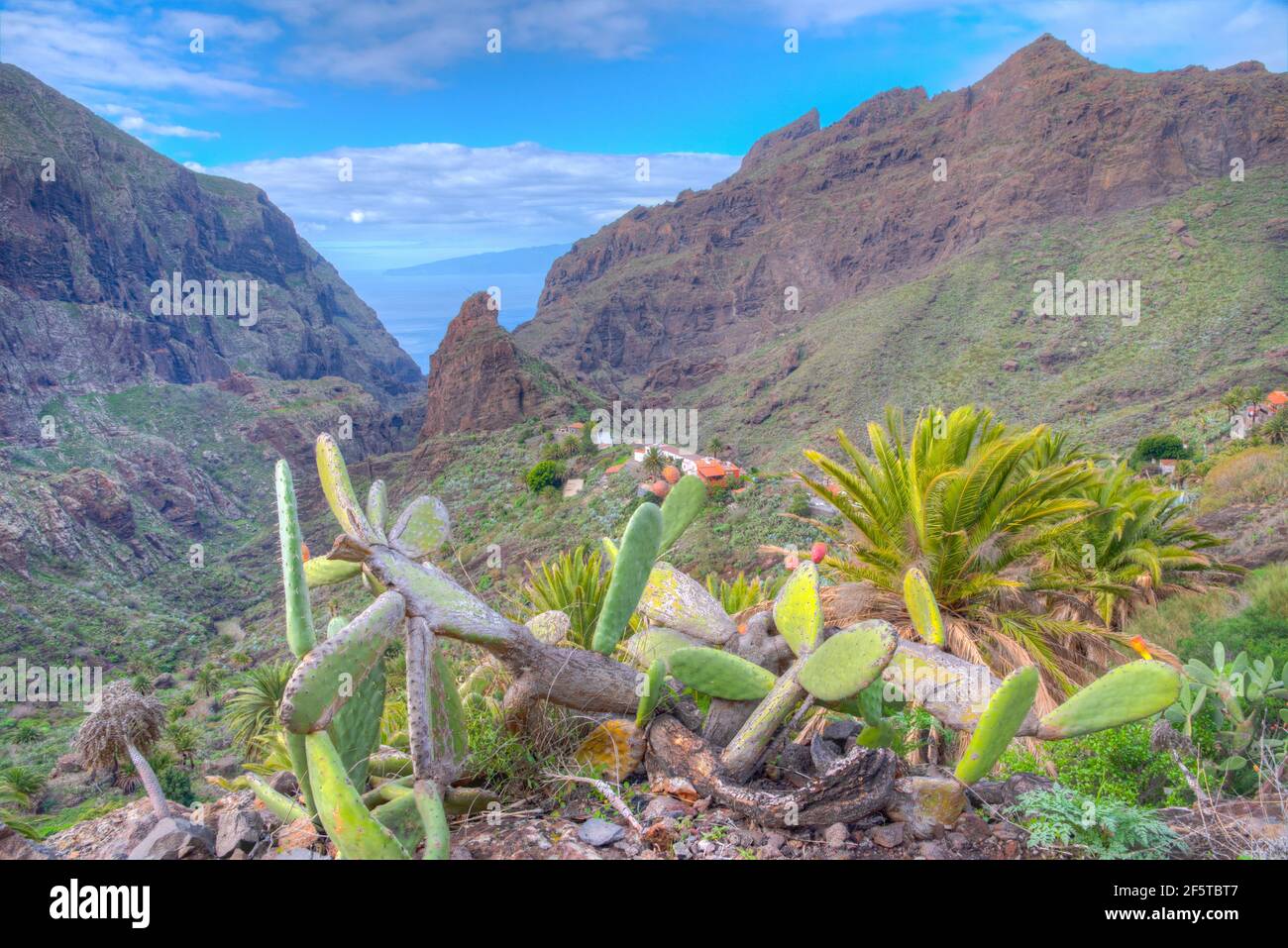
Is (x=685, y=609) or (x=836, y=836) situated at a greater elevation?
(x=685, y=609)

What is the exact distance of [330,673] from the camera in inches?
81.4

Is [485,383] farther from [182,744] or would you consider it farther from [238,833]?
[238,833]

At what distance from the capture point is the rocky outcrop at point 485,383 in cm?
6100

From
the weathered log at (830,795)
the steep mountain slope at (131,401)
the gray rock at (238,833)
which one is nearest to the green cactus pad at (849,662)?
the weathered log at (830,795)

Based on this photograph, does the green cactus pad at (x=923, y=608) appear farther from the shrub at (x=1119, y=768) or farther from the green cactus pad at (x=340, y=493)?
the green cactus pad at (x=340, y=493)

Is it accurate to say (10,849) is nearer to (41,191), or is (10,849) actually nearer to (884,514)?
(884,514)

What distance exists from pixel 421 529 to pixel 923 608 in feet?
8.40

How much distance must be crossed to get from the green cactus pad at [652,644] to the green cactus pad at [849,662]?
0.83 meters

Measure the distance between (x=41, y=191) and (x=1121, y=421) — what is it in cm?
10814

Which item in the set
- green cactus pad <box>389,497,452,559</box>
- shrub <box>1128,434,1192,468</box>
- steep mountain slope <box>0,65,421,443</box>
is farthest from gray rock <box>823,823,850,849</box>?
steep mountain slope <box>0,65,421,443</box>

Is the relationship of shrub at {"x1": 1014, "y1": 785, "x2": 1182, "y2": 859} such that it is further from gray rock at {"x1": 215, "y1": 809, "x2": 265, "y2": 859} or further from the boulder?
gray rock at {"x1": 215, "y1": 809, "x2": 265, "y2": 859}

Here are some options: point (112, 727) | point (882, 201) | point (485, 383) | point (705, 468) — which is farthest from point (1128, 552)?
point (882, 201)

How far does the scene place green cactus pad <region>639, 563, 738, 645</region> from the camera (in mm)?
3547

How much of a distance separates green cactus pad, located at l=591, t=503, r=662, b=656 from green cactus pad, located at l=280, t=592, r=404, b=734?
97 cm
